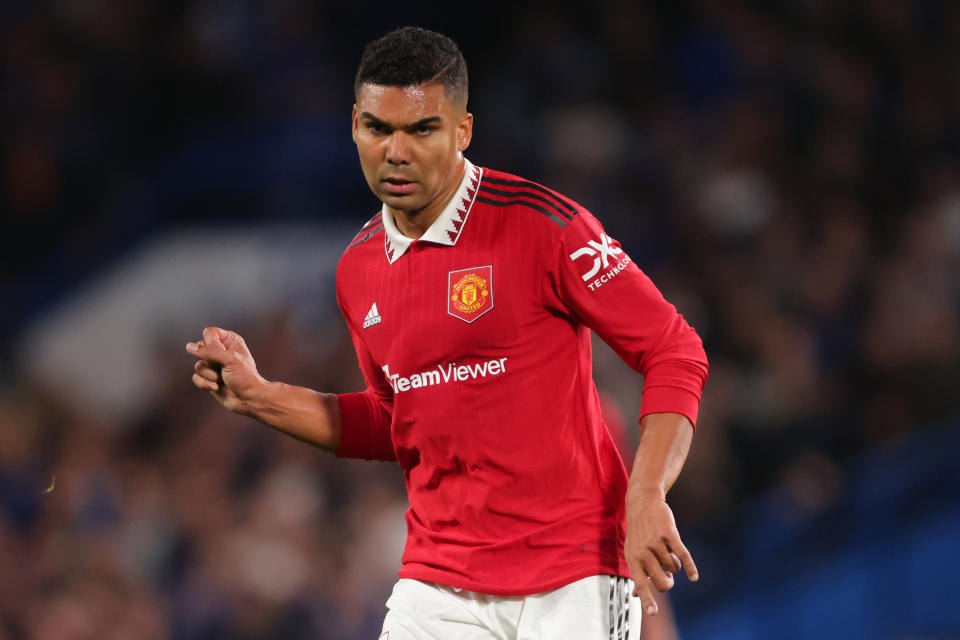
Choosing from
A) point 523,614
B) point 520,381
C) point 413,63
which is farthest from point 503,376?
point 413,63

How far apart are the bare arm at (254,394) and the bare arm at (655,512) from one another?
941 millimetres

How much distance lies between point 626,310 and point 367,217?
619 cm

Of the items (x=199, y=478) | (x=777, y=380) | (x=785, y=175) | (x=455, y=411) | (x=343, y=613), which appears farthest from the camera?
(x=785, y=175)

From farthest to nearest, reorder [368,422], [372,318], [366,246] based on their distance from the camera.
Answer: [368,422]
[366,246]
[372,318]

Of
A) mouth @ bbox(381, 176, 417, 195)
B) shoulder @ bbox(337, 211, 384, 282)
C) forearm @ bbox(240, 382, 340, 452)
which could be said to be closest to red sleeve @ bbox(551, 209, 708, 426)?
mouth @ bbox(381, 176, 417, 195)

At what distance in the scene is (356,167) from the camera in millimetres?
8961

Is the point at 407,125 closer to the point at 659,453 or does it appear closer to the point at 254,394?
the point at 254,394

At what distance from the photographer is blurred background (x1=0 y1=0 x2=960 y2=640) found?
262 inches

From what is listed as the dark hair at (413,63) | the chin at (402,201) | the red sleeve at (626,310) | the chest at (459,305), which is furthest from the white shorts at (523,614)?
the dark hair at (413,63)

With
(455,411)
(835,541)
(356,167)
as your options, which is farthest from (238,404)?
(356,167)

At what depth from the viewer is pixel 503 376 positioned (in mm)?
2850

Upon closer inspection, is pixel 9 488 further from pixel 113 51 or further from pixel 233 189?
pixel 113 51

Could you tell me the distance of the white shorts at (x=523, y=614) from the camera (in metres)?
2.80

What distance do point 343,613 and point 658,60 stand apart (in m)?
5.33
